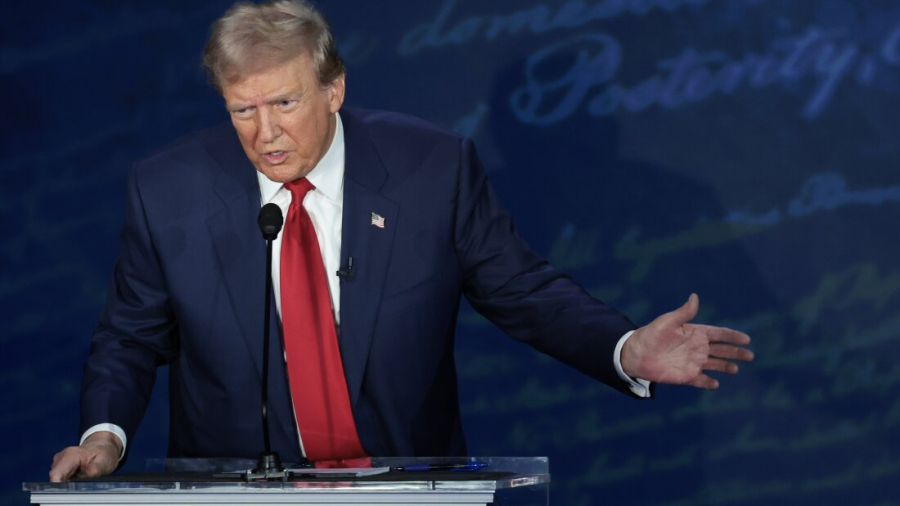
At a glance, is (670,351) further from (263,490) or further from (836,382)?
(836,382)

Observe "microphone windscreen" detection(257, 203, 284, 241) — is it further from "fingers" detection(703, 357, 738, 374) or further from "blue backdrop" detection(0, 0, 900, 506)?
"blue backdrop" detection(0, 0, 900, 506)

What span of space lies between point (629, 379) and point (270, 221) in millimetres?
699

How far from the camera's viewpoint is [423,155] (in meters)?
2.55

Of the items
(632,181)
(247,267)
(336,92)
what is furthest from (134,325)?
(632,181)

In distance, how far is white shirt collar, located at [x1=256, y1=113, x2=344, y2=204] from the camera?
2430 millimetres

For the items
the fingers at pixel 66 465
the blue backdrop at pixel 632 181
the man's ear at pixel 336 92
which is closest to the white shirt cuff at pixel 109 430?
the fingers at pixel 66 465

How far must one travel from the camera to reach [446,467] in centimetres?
195

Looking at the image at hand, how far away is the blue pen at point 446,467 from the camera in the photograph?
1.91 meters

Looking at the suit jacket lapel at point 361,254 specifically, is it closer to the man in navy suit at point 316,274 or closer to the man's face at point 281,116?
the man in navy suit at point 316,274

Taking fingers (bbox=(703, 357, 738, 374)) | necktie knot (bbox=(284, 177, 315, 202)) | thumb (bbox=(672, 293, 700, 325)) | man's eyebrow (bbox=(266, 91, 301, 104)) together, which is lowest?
fingers (bbox=(703, 357, 738, 374))

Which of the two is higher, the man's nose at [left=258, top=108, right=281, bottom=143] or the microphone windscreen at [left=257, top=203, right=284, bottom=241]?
the man's nose at [left=258, top=108, right=281, bottom=143]

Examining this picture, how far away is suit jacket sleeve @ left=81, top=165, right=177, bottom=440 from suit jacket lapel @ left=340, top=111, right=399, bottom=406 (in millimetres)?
386

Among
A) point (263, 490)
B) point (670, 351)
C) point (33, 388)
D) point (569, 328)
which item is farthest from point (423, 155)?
point (33, 388)

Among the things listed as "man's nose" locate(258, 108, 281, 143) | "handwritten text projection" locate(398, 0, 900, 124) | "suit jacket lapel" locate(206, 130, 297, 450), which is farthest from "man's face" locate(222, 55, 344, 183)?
"handwritten text projection" locate(398, 0, 900, 124)
